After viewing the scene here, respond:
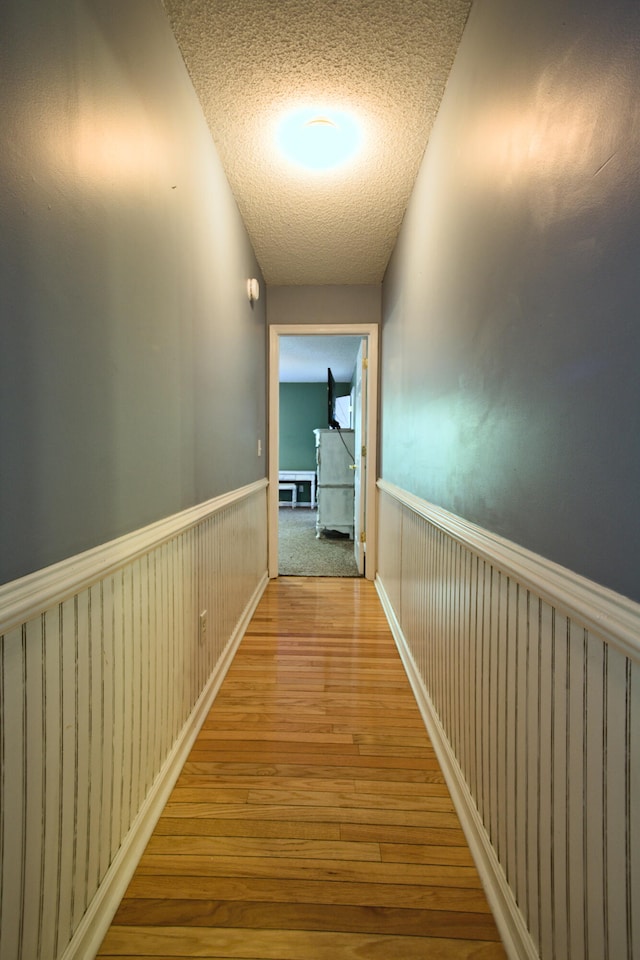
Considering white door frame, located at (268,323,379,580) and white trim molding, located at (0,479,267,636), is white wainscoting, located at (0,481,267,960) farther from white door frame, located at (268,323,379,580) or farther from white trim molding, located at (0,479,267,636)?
white door frame, located at (268,323,379,580)

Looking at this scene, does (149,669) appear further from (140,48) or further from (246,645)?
(140,48)

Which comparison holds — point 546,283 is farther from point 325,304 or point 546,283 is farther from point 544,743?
point 325,304

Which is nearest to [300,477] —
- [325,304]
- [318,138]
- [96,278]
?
[325,304]

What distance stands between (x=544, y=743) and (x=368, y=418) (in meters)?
2.82

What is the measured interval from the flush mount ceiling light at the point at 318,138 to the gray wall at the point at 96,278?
361mm

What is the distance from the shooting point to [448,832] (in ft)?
3.93

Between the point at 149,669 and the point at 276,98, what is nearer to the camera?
the point at 149,669

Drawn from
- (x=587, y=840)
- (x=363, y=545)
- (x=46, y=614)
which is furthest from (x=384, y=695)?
(x=363, y=545)

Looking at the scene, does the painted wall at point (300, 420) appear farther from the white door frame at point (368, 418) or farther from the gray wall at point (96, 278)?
the gray wall at point (96, 278)

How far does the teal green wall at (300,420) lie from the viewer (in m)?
7.66

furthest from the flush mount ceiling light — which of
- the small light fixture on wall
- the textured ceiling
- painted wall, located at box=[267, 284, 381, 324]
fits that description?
the textured ceiling

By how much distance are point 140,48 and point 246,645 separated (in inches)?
92.3

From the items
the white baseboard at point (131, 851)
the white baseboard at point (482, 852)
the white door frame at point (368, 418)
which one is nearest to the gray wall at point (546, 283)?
the white baseboard at point (482, 852)

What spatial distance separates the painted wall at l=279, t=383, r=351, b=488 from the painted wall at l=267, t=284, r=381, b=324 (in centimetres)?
421
